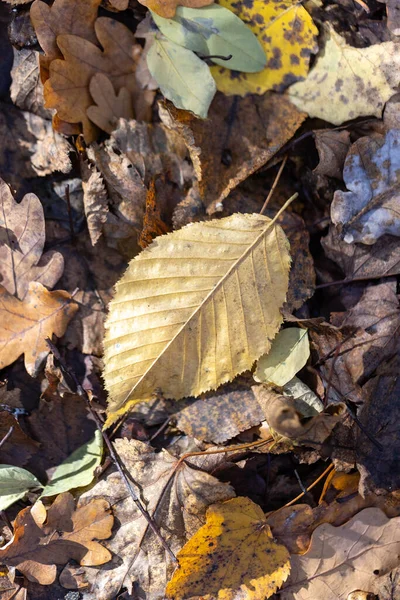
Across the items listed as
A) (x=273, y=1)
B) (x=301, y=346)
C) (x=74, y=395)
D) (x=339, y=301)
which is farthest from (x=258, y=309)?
(x=273, y=1)

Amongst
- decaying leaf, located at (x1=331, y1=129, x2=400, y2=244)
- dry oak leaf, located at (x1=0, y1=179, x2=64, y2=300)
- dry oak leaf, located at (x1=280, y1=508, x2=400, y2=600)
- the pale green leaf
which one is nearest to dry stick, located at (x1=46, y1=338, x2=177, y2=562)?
dry oak leaf, located at (x1=0, y1=179, x2=64, y2=300)

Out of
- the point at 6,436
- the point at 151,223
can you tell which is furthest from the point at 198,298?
the point at 6,436

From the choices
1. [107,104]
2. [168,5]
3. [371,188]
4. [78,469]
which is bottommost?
[78,469]

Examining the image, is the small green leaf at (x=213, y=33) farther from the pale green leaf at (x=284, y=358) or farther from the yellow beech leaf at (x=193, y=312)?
the pale green leaf at (x=284, y=358)

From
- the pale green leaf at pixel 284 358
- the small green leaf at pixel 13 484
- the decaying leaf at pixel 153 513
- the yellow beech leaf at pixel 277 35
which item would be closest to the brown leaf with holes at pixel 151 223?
the yellow beech leaf at pixel 277 35

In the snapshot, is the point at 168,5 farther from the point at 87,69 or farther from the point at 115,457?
the point at 115,457

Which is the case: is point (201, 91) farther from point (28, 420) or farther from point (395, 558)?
point (395, 558)
